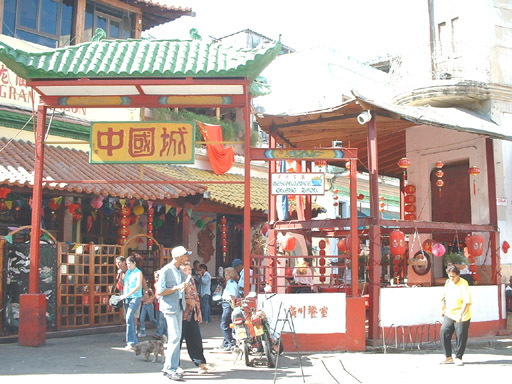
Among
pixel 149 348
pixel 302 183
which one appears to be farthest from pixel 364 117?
pixel 149 348

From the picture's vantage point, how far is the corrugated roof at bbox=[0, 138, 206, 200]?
1321 cm

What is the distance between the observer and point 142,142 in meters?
11.0

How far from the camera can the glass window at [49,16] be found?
649 inches

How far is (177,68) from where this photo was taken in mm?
10492

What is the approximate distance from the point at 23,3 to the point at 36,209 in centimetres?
761

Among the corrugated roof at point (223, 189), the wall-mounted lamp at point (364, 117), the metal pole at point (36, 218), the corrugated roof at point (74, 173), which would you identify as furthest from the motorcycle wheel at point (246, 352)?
the corrugated roof at point (223, 189)

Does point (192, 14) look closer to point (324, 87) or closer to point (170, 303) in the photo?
point (324, 87)

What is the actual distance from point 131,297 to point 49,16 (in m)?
9.51

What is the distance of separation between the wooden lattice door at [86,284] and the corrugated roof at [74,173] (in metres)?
1.40

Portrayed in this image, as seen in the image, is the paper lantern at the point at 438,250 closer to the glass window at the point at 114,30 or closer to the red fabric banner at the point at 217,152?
the red fabric banner at the point at 217,152

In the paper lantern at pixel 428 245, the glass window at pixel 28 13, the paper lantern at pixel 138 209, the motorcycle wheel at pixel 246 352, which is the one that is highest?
the glass window at pixel 28 13

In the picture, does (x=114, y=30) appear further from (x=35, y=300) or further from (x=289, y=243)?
(x=35, y=300)

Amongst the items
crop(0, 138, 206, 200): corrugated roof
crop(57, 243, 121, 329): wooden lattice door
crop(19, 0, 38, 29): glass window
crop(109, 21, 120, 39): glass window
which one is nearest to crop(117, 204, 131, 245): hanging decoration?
crop(0, 138, 206, 200): corrugated roof

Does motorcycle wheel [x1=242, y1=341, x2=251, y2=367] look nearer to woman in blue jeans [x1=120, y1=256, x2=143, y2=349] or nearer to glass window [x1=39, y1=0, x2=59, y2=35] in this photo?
woman in blue jeans [x1=120, y1=256, x2=143, y2=349]
